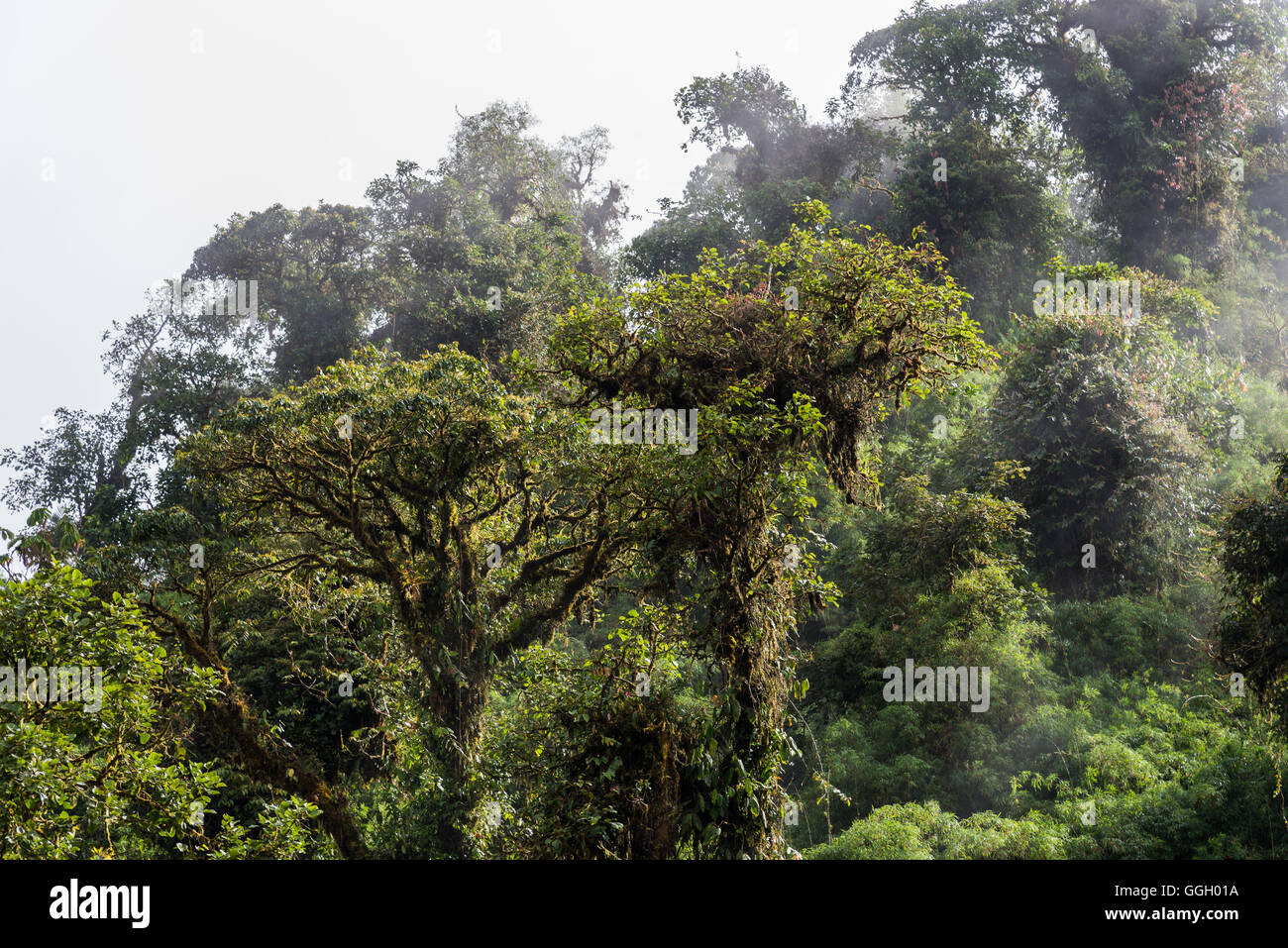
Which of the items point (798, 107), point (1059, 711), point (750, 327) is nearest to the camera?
point (750, 327)

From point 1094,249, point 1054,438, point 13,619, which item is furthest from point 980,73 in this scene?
point 13,619

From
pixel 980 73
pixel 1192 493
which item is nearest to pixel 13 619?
pixel 1192 493

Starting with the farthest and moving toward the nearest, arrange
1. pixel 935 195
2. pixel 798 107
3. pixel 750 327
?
pixel 798 107 < pixel 935 195 < pixel 750 327

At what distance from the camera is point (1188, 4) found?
73.3 feet

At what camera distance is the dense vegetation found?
7371mm

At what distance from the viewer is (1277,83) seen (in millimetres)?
22688

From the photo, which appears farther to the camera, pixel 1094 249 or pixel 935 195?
pixel 1094 249

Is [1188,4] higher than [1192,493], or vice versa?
[1188,4]

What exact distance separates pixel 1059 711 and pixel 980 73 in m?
17.3

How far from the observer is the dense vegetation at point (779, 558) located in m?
7.37

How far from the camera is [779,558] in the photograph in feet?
25.8
